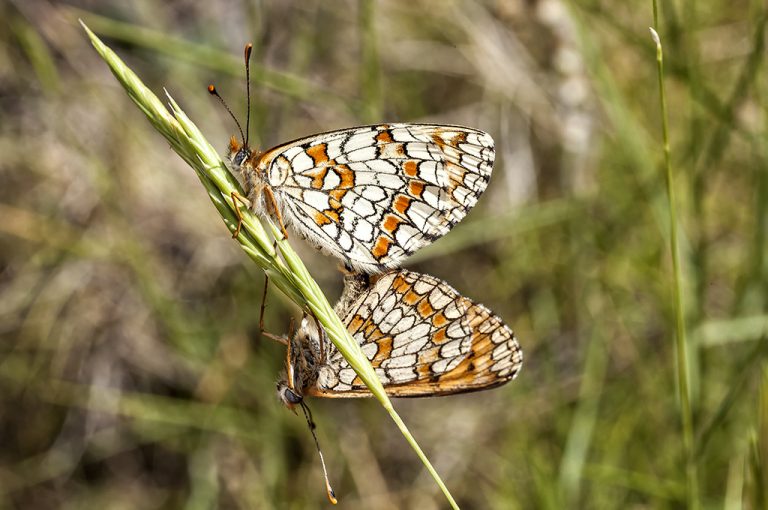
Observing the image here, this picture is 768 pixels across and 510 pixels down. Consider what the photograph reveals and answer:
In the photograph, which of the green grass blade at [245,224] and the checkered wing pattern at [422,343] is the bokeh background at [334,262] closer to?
the checkered wing pattern at [422,343]

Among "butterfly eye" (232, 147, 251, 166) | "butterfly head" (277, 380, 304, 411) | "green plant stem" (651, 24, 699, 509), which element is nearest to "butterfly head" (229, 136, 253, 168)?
"butterfly eye" (232, 147, 251, 166)

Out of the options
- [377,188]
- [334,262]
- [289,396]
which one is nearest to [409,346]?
[289,396]

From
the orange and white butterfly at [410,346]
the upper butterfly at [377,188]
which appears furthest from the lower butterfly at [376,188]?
the orange and white butterfly at [410,346]

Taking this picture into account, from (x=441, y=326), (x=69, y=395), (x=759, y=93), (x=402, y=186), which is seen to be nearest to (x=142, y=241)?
(x=69, y=395)

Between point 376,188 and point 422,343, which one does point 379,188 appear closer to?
point 376,188

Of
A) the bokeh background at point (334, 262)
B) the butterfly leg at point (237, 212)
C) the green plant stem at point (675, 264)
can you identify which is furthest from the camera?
the bokeh background at point (334, 262)

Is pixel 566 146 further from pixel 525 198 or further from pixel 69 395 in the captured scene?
pixel 69 395
